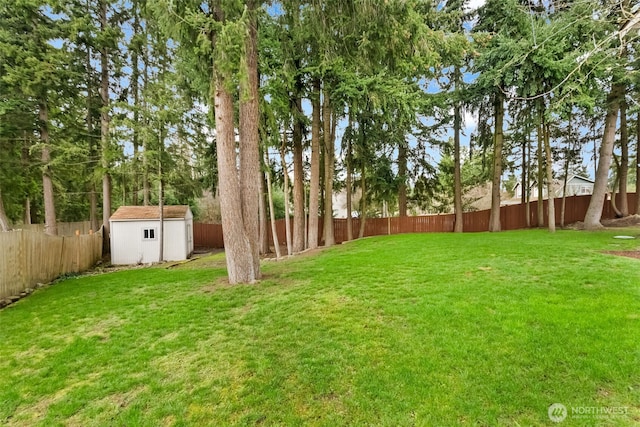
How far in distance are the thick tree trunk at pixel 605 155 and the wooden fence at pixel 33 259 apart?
1733 centimetres

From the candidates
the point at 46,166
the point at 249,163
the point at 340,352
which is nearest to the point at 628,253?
the point at 340,352

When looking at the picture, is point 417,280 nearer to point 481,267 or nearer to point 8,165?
point 481,267

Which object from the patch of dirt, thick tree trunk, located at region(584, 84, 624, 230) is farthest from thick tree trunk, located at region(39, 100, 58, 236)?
thick tree trunk, located at region(584, 84, 624, 230)

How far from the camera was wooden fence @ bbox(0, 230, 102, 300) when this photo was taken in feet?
18.6

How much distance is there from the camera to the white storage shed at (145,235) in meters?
12.3

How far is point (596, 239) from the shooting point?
874cm

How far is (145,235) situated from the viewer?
12.7 m

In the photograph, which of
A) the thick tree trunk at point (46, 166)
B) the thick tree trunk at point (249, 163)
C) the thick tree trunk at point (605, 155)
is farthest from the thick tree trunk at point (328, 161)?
the thick tree trunk at point (605, 155)

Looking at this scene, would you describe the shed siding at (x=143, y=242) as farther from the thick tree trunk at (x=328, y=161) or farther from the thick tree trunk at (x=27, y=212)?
the thick tree trunk at (x=27, y=212)

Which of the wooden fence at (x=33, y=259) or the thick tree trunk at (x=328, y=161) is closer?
the wooden fence at (x=33, y=259)

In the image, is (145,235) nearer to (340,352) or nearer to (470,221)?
(340,352)

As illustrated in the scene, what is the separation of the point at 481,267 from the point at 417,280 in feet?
5.10

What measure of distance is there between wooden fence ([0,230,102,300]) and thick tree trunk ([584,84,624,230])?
1733cm

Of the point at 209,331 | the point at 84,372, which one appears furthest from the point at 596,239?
the point at 84,372
